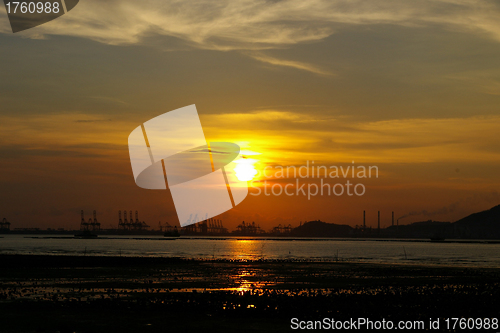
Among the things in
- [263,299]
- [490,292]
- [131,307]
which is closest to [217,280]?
[263,299]

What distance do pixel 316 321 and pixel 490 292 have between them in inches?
719

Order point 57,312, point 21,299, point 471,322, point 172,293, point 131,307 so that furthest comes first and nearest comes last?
point 172,293, point 21,299, point 131,307, point 57,312, point 471,322

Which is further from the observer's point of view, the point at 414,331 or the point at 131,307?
the point at 131,307

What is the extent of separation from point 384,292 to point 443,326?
12.7 m

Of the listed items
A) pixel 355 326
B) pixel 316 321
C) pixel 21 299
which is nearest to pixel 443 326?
pixel 355 326

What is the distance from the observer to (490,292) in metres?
34.8

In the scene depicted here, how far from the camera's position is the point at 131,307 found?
2627cm

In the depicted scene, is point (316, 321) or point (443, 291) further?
point (443, 291)

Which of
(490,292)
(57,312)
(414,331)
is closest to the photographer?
(414,331)

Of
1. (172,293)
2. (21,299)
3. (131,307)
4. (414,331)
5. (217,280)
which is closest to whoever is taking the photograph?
(414,331)

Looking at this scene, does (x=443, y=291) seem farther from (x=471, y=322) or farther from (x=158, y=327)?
(x=158, y=327)

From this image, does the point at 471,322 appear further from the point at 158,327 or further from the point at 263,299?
the point at 158,327

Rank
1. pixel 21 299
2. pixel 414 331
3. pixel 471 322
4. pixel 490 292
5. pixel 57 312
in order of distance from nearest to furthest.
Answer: pixel 414 331 → pixel 471 322 → pixel 57 312 → pixel 21 299 → pixel 490 292

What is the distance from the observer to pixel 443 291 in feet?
116
